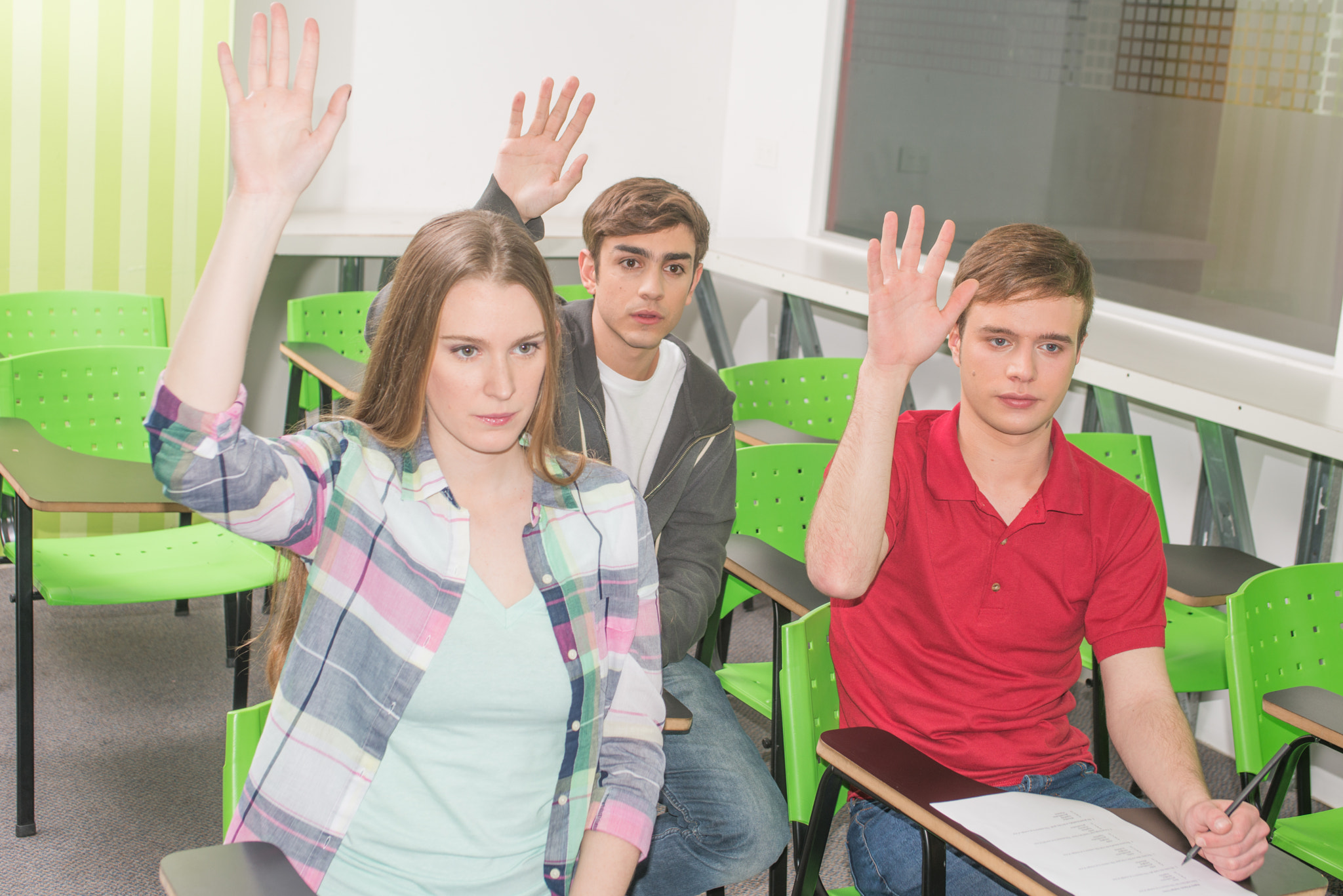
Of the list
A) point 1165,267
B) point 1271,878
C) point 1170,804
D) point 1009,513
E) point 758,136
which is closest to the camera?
point 1271,878

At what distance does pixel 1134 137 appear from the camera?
3.50 m

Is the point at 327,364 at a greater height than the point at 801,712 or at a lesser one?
greater

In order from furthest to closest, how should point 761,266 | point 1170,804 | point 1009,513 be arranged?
→ point 761,266 → point 1009,513 → point 1170,804

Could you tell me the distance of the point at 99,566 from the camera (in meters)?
2.44

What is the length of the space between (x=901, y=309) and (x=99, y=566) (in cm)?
182

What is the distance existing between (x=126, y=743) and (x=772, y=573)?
5.21ft

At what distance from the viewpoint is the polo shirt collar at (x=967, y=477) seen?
1.64m

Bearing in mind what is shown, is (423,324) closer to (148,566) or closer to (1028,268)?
(1028,268)

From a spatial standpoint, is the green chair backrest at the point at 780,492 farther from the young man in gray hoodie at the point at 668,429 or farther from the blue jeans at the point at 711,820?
the blue jeans at the point at 711,820

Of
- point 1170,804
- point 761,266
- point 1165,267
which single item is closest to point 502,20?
point 761,266

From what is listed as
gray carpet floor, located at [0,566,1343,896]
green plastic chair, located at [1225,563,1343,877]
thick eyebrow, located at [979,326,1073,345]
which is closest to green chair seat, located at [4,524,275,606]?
gray carpet floor, located at [0,566,1343,896]

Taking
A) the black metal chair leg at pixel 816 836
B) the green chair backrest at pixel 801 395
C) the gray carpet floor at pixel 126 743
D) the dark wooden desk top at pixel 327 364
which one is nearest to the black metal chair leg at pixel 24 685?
the gray carpet floor at pixel 126 743

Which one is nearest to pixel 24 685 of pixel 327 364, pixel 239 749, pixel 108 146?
pixel 327 364

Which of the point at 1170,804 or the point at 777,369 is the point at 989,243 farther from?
the point at 777,369
